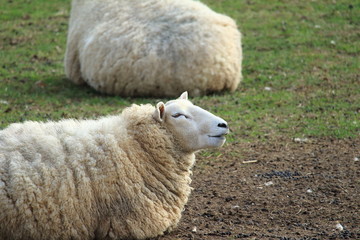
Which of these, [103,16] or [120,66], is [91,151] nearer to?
[120,66]

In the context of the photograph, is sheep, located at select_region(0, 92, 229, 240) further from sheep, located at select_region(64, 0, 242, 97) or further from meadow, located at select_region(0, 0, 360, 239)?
sheep, located at select_region(64, 0, 242, 97)

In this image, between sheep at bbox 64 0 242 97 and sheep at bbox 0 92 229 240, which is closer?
sheep at bbox 0 92 229 240

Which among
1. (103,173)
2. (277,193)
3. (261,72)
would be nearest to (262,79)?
(261,72)

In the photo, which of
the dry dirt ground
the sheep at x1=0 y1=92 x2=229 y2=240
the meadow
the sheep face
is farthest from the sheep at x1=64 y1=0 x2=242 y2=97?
the sheep face

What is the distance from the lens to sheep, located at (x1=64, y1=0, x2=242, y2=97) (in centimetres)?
1034

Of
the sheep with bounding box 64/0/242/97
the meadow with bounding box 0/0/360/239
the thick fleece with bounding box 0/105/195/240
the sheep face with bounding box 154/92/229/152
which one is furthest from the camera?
the sheep with bounding box 64/0/242/97

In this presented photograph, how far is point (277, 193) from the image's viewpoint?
6.56m

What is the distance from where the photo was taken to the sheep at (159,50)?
10336mm

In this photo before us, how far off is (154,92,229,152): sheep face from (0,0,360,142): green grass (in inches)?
108

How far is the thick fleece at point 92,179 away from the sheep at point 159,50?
14.9 feet

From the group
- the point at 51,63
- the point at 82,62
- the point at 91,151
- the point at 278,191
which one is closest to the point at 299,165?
the point at 278,191

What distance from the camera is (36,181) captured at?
16.9ft

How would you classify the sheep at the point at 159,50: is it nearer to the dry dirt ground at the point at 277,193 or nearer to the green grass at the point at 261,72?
the green grass at the point at 261,72

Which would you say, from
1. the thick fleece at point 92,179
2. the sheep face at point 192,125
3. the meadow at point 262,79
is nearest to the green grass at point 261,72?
the meadow at point 262,79
